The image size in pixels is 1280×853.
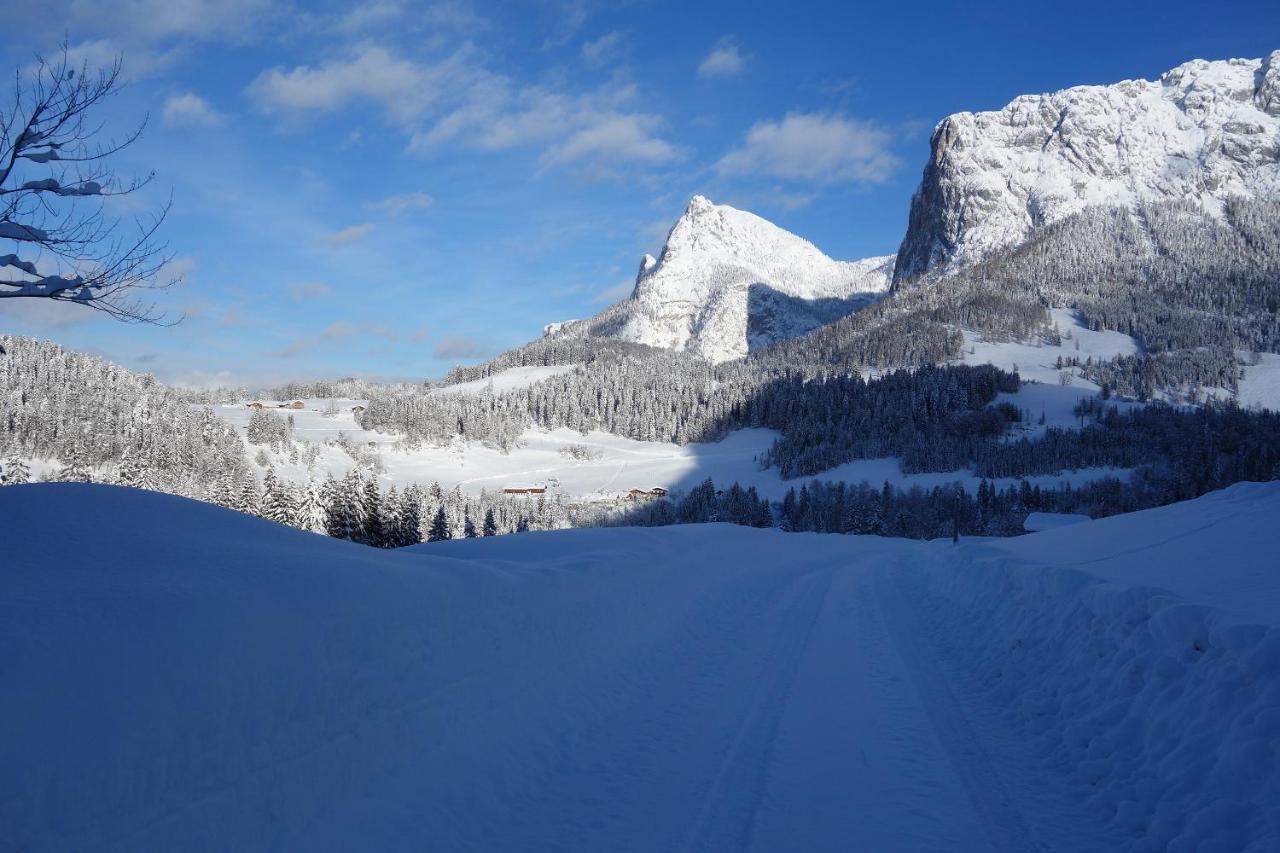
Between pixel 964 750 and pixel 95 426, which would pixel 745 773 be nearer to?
pixel 964 750

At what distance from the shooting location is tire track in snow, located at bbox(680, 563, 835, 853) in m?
5.50

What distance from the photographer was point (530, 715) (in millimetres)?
8094

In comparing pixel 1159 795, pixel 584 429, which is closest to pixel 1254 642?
pixel 1159 795

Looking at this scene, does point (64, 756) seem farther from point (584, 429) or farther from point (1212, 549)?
point (584, 429)

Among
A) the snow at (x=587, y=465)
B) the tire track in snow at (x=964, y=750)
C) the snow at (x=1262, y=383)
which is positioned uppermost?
the snow at (x=1262, y=383)

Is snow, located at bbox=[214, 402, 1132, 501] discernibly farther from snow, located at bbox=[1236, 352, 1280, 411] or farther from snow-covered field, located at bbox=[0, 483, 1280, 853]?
snow-covered field, located at bbox=[0, 483, 1280, 853]

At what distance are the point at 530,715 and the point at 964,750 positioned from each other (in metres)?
5.03

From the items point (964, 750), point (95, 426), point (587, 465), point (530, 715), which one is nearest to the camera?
point (964, 750)

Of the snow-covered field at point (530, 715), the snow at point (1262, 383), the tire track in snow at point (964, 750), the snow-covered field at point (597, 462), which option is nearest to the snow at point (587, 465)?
the snow-covered field at point (597, 462)

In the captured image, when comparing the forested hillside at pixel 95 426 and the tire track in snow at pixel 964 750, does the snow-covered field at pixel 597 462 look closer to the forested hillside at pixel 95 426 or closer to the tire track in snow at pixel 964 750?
the forested hillside at pixel 95 426

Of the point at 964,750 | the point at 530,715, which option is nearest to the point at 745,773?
the point at 964,750

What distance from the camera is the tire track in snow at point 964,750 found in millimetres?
5543

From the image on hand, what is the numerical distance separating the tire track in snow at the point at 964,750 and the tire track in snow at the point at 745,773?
189cm

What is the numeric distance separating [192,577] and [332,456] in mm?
152920
